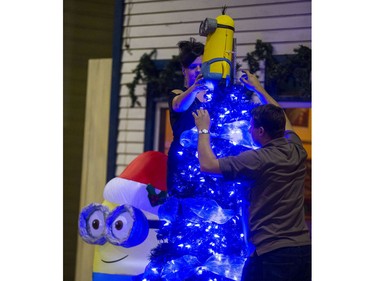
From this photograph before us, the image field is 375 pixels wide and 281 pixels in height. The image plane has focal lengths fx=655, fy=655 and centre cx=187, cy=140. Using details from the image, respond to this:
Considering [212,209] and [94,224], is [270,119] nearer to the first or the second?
[212,209]

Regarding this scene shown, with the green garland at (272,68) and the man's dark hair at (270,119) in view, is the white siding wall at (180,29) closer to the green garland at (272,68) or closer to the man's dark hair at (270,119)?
the green garland at (272,68)

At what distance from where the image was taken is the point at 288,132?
3.82 m

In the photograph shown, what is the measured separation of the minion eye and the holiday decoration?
0.52m

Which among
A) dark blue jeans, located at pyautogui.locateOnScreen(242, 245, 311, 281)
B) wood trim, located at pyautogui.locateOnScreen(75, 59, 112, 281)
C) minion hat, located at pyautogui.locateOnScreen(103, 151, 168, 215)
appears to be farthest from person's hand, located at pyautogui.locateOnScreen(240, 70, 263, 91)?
wood trim, located at pyautogui.locateOnScreen(75, 59, 112, 281)

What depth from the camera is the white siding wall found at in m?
4.17

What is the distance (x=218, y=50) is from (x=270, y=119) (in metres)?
0.50

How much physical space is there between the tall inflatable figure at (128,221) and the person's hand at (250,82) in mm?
808

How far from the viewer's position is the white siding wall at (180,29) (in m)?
4.17

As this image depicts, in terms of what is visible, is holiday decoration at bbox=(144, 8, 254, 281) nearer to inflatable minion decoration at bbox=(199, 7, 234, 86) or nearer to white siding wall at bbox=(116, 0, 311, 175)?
inflatable minion decoration at bbox=(199, 7, 234, 86)

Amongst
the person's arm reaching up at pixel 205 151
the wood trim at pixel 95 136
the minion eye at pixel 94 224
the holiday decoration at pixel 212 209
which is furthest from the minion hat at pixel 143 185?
the wood trim at pixel 95 136

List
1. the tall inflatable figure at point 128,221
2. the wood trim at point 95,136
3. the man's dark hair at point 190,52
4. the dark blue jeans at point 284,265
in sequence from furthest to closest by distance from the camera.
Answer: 1. the wood trim at point 95,136
2. the tall inflatable figure at point 128,221
3. the man's dark hair at point 190,52
4. the dark blue jeans at point 284,265
